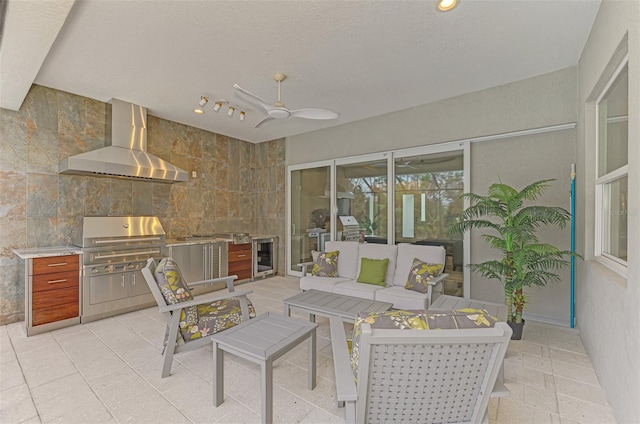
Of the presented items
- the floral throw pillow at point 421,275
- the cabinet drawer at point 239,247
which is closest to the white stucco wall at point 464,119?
the floral throw pillow at point 421,275

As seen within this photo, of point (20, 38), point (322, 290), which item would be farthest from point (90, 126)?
point (322, 290)

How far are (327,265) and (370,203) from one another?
5.00 feet

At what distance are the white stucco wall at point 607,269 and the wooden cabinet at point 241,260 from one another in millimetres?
4879

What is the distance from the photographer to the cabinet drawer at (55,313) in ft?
10.4

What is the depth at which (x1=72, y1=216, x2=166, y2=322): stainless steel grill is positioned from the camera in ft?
11.7

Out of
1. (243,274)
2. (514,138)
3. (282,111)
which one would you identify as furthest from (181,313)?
(514,138)

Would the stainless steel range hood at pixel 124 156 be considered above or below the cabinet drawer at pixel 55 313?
above

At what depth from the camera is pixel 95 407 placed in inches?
77.6

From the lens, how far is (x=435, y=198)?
424 centimetres

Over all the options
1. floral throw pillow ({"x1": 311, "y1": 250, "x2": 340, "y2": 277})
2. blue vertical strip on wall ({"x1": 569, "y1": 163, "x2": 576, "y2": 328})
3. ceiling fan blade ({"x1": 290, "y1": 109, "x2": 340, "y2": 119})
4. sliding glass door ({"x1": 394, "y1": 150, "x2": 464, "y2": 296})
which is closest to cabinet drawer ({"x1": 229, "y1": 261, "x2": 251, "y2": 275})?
floral throw pillow ({"x1": 311, "y1": 250, "x2": 340, "y2": 277})

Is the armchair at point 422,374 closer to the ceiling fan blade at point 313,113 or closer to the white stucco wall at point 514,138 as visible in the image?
the ceiling fan blade at point 313,113

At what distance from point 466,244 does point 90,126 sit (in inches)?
219

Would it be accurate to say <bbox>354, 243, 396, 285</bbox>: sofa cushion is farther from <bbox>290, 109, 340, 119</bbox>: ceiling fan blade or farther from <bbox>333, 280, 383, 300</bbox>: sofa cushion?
<bbox>290, 109, 340, 119</bbox>: ceiling fan blade

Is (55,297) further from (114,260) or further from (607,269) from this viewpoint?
(607,269)
